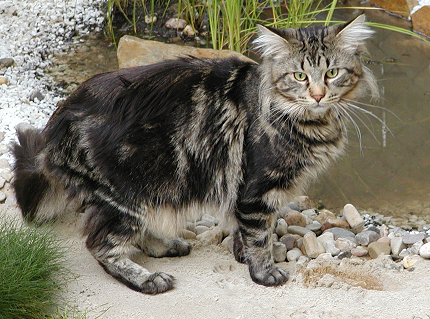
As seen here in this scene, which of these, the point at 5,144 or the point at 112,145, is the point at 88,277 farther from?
the point at 5,144

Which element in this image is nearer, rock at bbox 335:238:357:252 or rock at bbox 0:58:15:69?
rock at bbox 335:238:357:252

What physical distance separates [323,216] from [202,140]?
1.39 metres

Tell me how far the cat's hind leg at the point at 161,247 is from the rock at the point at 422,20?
161 inches

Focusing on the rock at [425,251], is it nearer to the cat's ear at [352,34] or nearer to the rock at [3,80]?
the cat's ear at [352,34]

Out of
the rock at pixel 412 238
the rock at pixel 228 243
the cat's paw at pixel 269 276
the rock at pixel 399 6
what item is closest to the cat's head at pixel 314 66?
the cat's paw at pixel 269 276

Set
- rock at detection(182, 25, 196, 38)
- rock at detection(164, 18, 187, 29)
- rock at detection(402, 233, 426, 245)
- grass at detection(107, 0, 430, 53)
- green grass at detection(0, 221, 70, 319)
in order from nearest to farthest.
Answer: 1. green grass at detection(0, 221, 70, 319)
2. rock at detection(402, 233, 426, 245)
3. grass at detection(107, 0, 430, 53)
4. rock at detection(182, 25, 196, 38)
5. rock at detection(164, 18, 187, 29)

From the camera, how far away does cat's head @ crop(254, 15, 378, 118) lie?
2.92 m

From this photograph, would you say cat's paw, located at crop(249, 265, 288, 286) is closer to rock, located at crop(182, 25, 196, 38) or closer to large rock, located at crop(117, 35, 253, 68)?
large rock, located at crop(117, 35, 253, 68)

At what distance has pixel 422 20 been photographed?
19.5 ft

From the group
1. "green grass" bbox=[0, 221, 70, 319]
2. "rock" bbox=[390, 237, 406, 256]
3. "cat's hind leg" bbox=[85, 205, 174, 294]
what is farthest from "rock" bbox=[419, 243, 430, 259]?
"green grass" bbox=[0, 221, 70, 319]

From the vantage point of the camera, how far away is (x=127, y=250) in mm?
3236

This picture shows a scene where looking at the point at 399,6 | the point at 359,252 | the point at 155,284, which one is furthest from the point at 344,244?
the point at 399,6

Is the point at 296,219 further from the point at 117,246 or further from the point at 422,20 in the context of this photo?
the point at 422,20

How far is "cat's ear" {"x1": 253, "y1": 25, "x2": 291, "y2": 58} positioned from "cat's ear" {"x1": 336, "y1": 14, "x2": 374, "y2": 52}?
0.98ft
